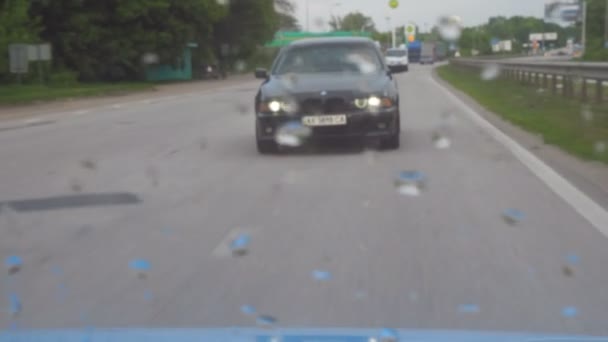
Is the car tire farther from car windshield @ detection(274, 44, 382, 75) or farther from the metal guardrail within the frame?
the metal guardrail

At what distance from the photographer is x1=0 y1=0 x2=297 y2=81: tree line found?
1629 inches

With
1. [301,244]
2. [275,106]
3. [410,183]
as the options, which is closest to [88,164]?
[275,106]

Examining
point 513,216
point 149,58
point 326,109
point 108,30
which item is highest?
point 108,30

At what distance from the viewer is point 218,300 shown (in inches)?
200

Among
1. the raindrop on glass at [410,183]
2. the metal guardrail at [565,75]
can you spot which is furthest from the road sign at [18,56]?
the raindrop on glass at [410,183]

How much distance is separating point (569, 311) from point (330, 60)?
852 centimetres

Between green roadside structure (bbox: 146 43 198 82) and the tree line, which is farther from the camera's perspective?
green roadside structure (bbox: 146 43 198 82)

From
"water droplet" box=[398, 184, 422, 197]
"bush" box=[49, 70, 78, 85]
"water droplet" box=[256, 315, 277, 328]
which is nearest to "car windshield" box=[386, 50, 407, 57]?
"bush" box=[49, 70, 78, 85]

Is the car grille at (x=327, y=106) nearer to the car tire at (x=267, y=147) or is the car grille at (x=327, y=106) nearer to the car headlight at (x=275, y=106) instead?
the car headlight at (x=275, y=106)

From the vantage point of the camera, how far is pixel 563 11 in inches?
1657

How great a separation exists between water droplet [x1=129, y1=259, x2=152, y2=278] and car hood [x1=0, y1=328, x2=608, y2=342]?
1.59 meters

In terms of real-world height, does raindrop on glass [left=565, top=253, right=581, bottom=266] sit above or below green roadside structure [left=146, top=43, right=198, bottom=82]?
above

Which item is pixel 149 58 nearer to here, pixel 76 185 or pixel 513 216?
pixel 76 185

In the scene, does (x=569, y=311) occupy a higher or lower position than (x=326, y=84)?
lower
